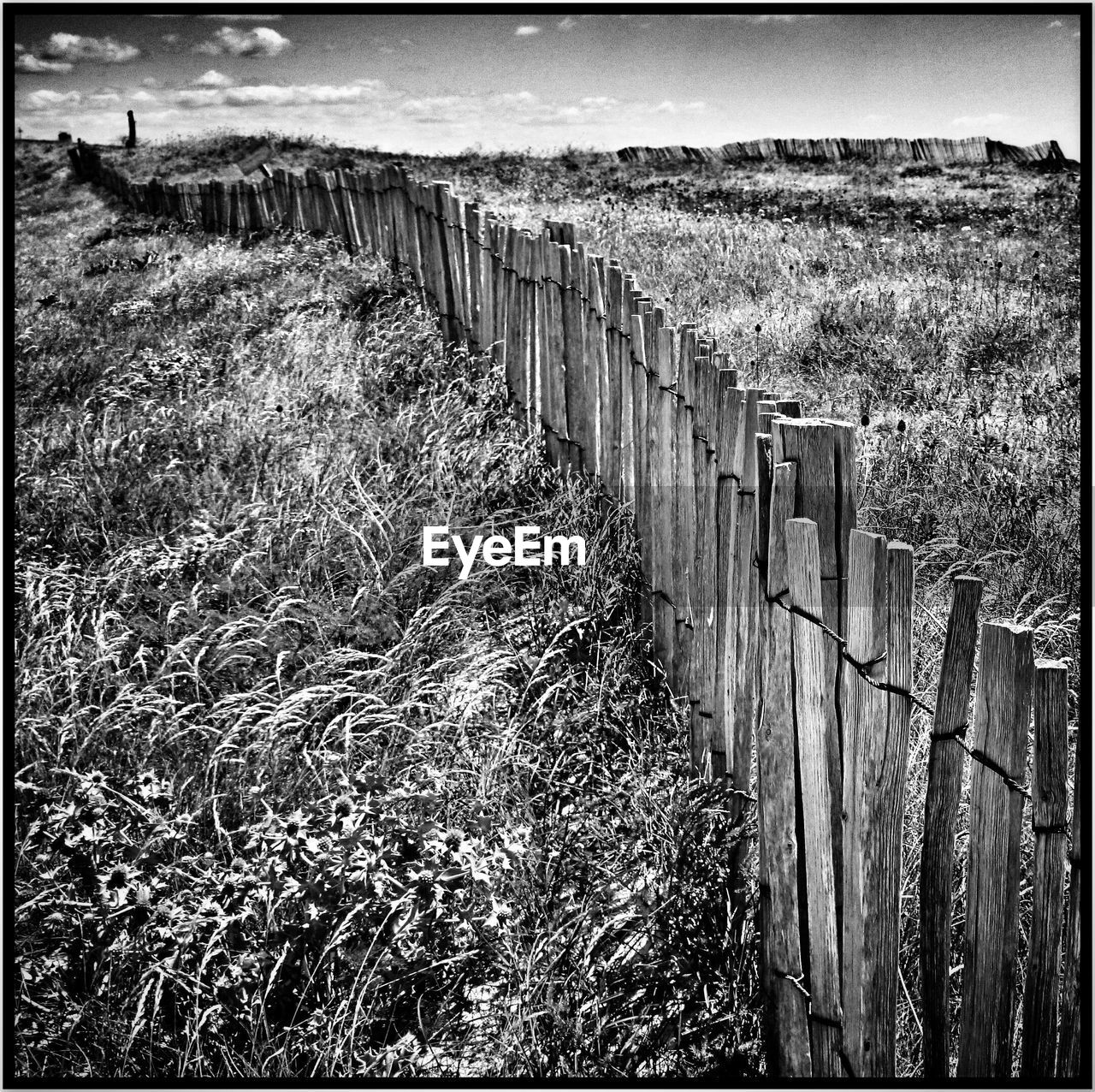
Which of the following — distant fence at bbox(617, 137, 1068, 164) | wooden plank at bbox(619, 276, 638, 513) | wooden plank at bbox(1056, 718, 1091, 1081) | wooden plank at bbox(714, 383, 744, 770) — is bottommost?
wooden plank at bbox(1056, 718, 1091, 1081)

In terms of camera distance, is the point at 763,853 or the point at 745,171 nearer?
the point at 763,853

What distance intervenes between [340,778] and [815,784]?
4.47 ft

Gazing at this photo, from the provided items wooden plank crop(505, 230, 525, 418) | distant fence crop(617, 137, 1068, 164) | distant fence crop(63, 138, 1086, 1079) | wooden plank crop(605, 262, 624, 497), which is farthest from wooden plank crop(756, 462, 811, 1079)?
wooden plank crop(505, 230, 525, 418)

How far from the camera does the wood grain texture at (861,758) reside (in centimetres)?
153

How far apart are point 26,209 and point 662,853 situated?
53.6 feet

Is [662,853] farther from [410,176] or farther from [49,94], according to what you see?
[410,176]

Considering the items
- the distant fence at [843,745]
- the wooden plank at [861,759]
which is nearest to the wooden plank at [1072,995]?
the distant fence at [843,745]

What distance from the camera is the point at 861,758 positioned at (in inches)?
63.1

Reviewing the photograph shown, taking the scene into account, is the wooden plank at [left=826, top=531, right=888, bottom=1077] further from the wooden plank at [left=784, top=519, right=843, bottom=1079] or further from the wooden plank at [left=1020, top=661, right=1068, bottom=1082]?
the wooden plank at [left=1020, top=661, right=1068, bottom=1082]

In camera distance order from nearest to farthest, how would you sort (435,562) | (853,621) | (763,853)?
(853,621) → (763,853) → (435,562)

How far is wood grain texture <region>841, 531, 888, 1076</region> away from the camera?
1526 mm

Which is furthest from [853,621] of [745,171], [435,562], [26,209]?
[26,209]

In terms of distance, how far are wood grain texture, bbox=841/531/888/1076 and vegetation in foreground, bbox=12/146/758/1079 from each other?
1.50 ft

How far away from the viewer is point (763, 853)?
194 cm
